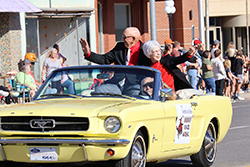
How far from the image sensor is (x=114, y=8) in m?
31.7

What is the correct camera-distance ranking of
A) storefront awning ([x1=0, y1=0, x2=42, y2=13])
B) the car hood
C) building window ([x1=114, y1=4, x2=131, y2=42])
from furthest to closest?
building window ([x1=114, y1=4, x2=131, y2=42])
storefront awning ([x1=0, y1=0, x2=42, y2=13])
the car hood

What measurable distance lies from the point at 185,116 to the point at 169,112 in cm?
44

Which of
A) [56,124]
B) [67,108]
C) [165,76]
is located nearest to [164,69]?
[165,76]

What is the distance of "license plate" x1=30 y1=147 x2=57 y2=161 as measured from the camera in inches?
214

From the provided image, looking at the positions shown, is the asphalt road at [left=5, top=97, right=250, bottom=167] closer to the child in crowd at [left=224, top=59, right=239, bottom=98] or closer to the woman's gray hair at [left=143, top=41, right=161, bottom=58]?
the woman's gray hair at [left=143, top=41, right=161, bottom=58]

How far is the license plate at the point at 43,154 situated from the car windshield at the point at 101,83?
1252mm

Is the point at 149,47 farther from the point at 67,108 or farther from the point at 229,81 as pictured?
the point at 229,81

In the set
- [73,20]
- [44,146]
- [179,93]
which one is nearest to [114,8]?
[73,20]

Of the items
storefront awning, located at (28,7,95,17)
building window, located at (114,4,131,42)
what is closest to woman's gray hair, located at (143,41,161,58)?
storefront awning, located at (28,7,95,17)

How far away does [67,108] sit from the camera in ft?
18.5

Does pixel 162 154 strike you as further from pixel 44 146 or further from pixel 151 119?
pixel 44 146

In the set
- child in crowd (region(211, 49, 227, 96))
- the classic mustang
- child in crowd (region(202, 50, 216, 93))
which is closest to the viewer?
the classic mustang

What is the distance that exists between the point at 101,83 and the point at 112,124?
1.45 meters

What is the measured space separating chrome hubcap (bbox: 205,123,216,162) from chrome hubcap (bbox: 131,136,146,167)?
1872 millimetres
